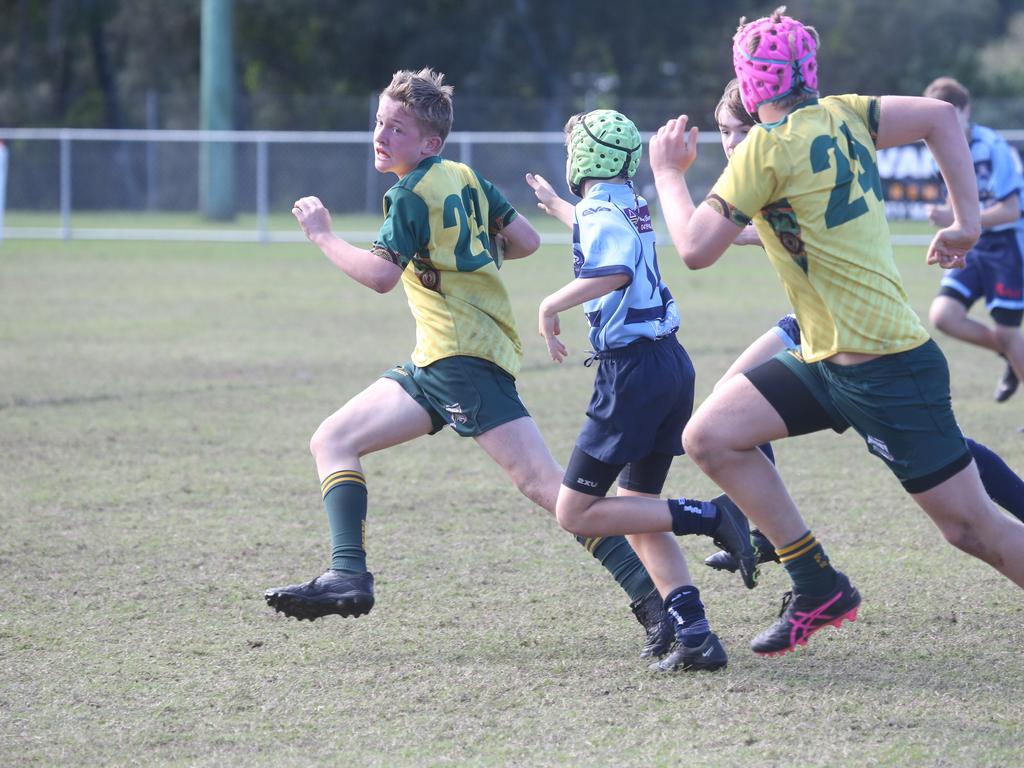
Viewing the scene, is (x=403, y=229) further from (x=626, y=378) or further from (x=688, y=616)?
(x=688, y=616)

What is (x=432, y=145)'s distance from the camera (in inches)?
175

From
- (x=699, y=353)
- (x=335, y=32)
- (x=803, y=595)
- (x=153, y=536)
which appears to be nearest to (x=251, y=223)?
(x=335, y=32)

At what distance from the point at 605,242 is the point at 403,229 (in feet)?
2.13

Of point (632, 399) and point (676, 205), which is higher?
point (676, 205)

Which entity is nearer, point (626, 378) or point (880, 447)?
point (880, 447)

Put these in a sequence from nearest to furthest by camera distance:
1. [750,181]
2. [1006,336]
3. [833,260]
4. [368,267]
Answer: [750,181] < [833,260] < [368,267] < [1006,336]

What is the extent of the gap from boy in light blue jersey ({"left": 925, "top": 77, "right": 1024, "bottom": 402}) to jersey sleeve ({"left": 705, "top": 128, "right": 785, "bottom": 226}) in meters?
4.49

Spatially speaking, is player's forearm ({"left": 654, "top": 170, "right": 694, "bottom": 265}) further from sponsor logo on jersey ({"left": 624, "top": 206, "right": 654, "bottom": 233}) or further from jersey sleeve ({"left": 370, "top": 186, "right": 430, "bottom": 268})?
jersey sleeve ({"left": 370, "top": 186, "right": 430, "bottom": 268})

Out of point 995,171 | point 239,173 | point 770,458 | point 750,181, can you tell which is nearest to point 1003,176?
point 995,171

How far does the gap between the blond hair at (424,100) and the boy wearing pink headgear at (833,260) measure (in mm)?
869

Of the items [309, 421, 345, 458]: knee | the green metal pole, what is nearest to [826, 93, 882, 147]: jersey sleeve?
[309, 421, 345, 458]: knee

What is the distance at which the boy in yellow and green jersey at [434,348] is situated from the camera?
4.25 meters

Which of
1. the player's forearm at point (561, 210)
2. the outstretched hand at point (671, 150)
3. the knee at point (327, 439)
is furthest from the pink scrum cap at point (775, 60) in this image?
the knee at point (327, 439)

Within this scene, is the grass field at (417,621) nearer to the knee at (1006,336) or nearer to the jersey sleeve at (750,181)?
the knee at (1006,336)
